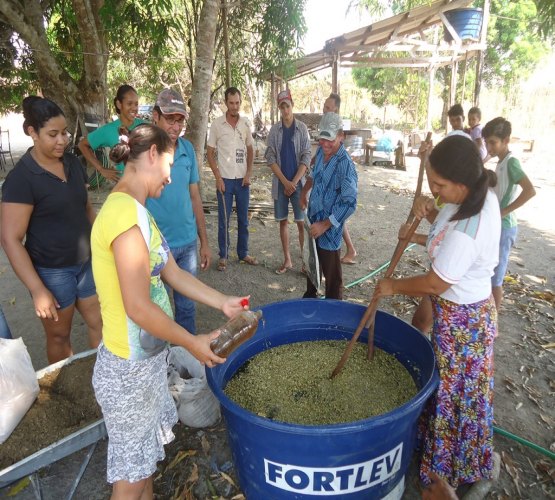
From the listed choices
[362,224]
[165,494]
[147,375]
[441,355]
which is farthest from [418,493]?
[362,224]

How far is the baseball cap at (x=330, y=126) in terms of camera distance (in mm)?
2668

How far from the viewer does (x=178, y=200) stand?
2.49 meters

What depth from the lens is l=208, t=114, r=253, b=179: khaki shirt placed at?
4246 millimetres

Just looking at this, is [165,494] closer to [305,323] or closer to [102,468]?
[102,468]

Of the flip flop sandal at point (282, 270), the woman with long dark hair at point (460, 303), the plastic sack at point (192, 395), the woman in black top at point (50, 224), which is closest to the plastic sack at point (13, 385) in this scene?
the woman in black top at point (50, 224)

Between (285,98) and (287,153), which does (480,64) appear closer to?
(285,98)

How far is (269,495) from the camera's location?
1627 millimetres

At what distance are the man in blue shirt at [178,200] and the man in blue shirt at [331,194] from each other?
0.85 m

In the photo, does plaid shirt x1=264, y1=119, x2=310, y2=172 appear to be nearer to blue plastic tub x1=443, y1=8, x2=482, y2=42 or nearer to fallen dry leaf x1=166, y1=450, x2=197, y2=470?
fallen dry leaf x1=166, y1=450, x2=197, y2=470

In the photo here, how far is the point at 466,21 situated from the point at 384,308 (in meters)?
7.17

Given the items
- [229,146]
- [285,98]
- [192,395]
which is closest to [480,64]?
[285,98]

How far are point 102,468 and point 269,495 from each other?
101cm

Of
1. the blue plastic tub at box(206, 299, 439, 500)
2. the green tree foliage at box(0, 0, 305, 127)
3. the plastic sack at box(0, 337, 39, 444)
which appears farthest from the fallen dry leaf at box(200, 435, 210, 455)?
the green tree foliage at box(0, 0, 305, 127)

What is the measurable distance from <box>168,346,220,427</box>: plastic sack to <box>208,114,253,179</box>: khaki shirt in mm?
2390
